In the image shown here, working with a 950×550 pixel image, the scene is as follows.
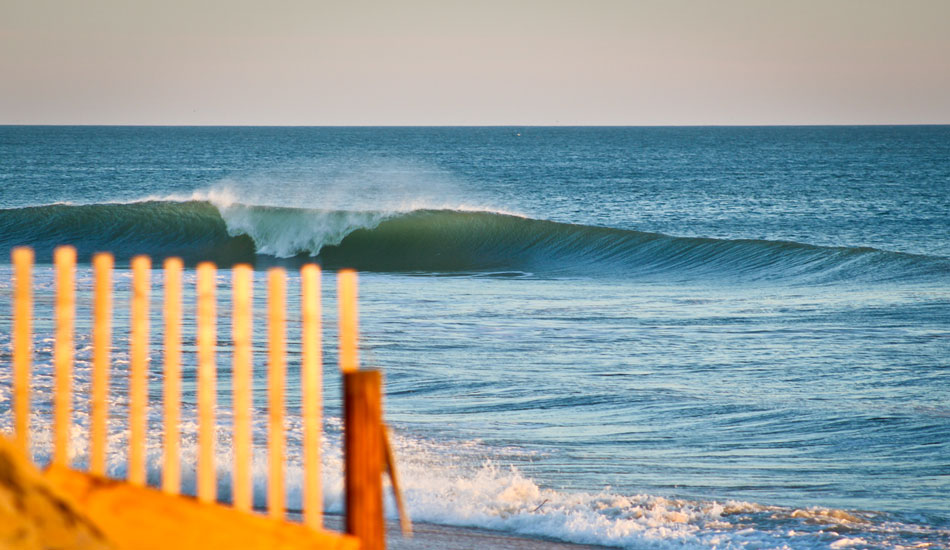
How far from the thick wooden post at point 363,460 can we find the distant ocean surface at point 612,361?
238 cm

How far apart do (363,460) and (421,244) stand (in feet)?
80.7

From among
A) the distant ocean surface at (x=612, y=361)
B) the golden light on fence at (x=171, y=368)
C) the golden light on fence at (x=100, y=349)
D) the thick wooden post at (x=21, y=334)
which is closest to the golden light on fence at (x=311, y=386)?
the golden light on fence at (x=171, y=368)

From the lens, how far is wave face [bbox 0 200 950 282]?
2272 cm

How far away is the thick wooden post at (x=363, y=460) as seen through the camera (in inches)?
134

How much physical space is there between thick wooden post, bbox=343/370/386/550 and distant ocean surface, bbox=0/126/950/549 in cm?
238

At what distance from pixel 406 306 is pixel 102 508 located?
42.4 ft

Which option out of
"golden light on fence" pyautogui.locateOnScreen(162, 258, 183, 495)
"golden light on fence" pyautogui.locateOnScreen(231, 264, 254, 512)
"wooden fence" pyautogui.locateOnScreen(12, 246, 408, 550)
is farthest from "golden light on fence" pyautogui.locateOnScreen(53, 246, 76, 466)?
"golden light on fence" pyautogui.locateOnScreen(231, 264, 254, 512)

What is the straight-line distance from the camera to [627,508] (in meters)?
6.57

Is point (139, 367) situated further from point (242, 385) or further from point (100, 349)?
point (242, 385)

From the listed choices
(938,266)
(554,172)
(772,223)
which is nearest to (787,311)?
(938,266)

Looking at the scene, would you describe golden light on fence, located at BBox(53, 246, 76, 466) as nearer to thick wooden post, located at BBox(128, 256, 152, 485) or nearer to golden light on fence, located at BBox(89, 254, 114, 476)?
golden light on fence, located at BBox(89, 254, 114, 476)

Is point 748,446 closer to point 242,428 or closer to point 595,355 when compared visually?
point 595,355

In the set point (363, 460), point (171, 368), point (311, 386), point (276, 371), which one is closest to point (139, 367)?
point (171, 368)

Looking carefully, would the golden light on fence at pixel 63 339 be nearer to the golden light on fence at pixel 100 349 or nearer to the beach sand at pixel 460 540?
the golden light on fence at pixel 100 349
